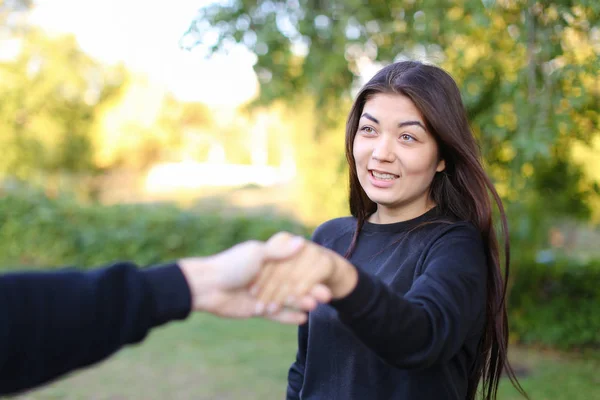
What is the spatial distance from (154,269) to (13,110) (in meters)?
21.2

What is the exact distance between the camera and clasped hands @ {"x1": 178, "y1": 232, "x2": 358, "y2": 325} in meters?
1.28

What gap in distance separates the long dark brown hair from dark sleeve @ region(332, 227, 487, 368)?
204mm

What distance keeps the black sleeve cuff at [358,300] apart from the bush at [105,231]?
33.0 ft

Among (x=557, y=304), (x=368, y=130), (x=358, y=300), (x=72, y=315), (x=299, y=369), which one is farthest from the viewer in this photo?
(x=557, y=304)

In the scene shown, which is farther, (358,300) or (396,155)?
(396,155)

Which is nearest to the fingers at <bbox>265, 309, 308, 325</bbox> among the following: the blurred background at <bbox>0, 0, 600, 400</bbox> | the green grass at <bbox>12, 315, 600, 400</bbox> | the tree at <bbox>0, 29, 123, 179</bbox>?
the blurred background at <bbox>0, 0, 600, 400</bbox>

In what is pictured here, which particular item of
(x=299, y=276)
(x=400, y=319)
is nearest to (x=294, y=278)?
(x=299, y=276)

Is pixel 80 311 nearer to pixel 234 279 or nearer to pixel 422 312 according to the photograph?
pixel 234 279

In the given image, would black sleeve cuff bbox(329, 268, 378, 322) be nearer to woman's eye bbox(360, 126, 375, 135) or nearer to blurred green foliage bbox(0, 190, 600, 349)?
woman's eye bbox(360, 126, 375, 135)

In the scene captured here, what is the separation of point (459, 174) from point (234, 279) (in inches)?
33.9

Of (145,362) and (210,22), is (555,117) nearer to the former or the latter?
(210,22)

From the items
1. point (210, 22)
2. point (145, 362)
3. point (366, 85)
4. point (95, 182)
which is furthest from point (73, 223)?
point (366, 85)

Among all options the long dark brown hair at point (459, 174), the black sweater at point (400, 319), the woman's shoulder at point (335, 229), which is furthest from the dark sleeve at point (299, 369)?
the long dark brown hair at point (459, 174)

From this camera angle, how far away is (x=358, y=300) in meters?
1.26
